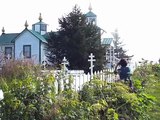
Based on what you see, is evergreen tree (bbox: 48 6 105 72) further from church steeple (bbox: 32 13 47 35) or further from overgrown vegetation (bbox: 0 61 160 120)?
overgrown vegetation (bbox: 0 61 160 120)

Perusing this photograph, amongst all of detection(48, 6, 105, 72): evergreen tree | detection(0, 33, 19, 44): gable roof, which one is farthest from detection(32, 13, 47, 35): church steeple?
detection(48, 6, 105, 72): evergreen tree

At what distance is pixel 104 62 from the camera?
31828mm

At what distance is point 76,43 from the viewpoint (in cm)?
3142

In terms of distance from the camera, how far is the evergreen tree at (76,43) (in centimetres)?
3112

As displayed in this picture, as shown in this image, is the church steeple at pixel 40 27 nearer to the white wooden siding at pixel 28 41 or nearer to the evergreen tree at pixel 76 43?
the white wooden siding at pixel 28 41

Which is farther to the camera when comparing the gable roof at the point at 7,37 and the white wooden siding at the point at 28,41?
the gable roof at the point at 7,37

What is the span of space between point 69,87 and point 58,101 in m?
1.14

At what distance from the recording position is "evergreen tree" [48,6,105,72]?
1225 inches

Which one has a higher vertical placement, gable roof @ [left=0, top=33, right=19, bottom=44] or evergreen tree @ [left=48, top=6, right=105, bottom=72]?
gable roof @ [left=0, top=33, right=19, bottom=44]

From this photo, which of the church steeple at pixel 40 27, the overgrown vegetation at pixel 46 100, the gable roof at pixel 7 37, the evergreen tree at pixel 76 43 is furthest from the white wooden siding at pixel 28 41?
the overgrown vegetation at pixel 46 100

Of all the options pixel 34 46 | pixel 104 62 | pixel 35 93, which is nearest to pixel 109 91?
pixel 35 93

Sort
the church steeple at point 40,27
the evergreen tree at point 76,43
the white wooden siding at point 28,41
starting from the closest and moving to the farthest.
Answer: the evergreen tree at point 76,43
the white wooden siding at point 28,41
the church steeple at point 40,27

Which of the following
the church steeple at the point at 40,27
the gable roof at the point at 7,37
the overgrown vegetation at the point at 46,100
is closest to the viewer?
the overgrown vegetation at the point at 46,100

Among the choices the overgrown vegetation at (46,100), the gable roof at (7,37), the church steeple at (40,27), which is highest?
the church steeple at (40,27)
